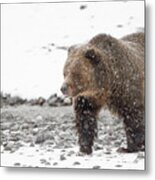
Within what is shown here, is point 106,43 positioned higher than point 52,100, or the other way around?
point 106,43

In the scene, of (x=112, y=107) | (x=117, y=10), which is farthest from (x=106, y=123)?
(x=117, y=10)

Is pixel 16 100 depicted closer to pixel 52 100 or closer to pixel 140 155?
pixel 52 100

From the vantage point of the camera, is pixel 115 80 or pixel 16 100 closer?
pixel 115 80

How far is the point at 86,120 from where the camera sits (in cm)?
310

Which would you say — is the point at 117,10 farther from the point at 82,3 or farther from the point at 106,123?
the point at 106,123

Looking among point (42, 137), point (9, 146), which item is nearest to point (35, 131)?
point (42, 137)

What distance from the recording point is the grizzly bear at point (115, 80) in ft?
9.96

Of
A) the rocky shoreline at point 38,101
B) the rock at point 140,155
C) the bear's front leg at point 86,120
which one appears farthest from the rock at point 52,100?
the rock at point 140,155

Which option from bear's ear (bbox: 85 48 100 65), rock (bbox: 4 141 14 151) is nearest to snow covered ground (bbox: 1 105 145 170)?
rock (bbox: 4 141 14 151)

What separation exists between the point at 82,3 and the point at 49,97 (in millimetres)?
459

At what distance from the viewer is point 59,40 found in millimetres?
3160

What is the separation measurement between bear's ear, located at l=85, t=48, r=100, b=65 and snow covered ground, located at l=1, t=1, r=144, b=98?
83 mm

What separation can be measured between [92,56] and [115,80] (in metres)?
0.15

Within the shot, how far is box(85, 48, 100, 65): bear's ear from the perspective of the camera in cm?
304
